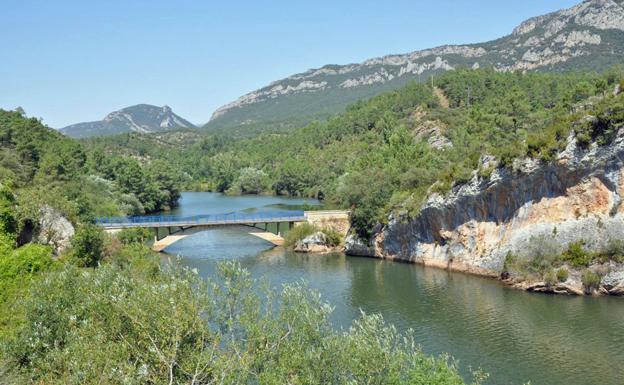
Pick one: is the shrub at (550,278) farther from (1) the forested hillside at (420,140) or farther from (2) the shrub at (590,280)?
(1) the forested hillside at (420,140)

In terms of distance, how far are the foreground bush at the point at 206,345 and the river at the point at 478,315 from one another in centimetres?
286

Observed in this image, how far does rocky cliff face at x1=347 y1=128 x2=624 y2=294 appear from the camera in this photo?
3697 cm

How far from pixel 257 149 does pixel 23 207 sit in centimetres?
11150

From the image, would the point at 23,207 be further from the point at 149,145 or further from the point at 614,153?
the point at 149,145

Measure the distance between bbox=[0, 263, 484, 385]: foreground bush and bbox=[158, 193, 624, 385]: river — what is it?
9.40ft

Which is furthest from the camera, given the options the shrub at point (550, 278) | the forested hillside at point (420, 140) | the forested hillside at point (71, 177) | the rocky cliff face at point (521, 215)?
the forested hillside at point (71, 177)

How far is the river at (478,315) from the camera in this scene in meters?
26.5

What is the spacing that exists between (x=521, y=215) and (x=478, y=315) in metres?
10.0

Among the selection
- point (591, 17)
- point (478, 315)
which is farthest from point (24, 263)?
point (591, 17)

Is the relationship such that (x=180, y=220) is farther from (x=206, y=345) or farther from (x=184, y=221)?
(x=206, y=345)

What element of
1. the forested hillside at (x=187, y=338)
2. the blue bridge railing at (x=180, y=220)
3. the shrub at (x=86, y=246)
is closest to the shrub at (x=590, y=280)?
the forested hillside at (x=187, y=338)

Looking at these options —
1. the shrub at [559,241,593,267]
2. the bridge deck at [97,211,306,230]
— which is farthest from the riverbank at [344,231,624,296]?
the bridge deck at [97,211,306,230]

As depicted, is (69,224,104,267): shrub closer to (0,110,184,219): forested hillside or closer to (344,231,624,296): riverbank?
(0,110,184,219): forested hillside

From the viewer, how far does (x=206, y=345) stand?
18.0m
